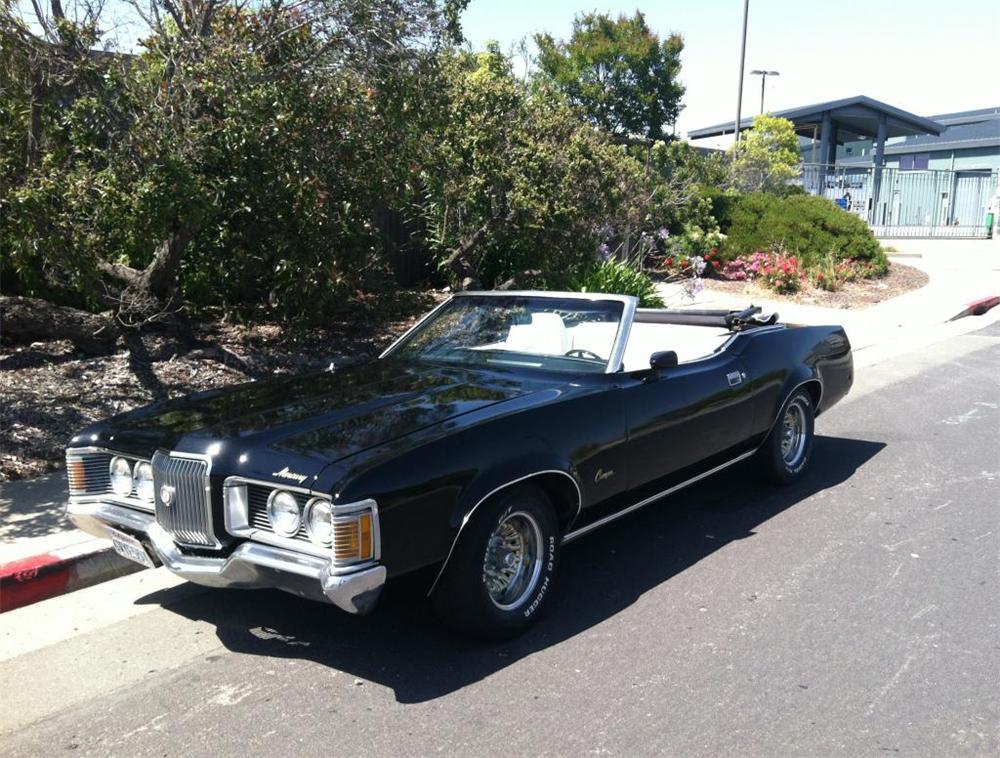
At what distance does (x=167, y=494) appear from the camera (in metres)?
3.99

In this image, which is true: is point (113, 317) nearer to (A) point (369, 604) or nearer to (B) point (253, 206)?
(B) point (253, 206)

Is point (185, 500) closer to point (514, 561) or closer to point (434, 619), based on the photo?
point (434, 619)

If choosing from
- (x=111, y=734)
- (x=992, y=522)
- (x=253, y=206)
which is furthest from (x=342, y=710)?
(x=253, y=206)

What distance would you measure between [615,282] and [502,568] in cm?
911

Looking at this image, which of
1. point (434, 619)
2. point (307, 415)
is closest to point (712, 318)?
point (434, 619)

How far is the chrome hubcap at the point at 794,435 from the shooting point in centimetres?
657

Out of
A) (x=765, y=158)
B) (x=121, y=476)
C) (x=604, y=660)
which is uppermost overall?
(x=765, y=158)

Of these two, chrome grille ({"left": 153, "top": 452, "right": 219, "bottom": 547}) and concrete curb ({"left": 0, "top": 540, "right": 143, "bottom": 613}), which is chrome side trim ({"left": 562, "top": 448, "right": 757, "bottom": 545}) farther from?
concrete curb ({"left": 0, "top": 540, "right": 143, "bottom": 613})

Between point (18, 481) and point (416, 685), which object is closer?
point (416, 685)

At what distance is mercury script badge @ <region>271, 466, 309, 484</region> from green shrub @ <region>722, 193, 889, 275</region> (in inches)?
667

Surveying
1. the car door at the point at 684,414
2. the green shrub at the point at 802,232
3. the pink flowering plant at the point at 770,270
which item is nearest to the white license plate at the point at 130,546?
the car door at the point at 684,414

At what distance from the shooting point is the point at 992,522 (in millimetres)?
5758

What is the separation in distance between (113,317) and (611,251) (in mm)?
9333

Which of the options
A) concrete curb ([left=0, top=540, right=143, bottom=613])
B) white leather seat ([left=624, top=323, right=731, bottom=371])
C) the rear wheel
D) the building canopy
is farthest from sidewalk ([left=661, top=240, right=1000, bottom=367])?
the building canopy
